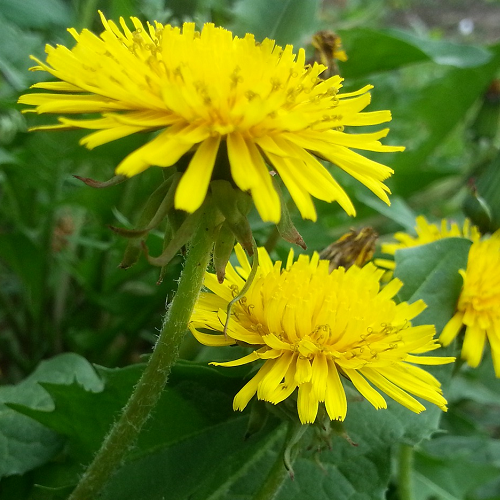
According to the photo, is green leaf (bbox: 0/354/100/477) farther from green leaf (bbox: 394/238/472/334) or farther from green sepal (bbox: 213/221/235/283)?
green leaf (bbox: 394/238/472/334)

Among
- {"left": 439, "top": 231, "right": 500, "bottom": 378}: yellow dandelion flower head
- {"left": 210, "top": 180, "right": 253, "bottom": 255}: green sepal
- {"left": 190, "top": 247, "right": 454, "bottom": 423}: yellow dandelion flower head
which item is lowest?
{"left": 190, "top": 247, "right": 454, "bottom": 423}: yellow dandelion flower head

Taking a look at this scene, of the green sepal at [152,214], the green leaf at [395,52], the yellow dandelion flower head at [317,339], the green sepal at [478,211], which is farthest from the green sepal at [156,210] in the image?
the green leaf at [395,52]

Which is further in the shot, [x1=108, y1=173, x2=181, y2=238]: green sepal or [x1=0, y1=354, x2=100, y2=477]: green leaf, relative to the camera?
[x1=0, y1=354, x2=100, y2=477]: green leaf

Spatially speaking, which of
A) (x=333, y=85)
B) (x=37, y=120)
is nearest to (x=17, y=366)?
(x=37, y=120)

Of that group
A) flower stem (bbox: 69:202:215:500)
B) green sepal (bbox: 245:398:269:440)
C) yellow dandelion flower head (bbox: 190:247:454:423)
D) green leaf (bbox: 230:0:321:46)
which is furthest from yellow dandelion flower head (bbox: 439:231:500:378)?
green leaf (bbox: 230:0:321:46)

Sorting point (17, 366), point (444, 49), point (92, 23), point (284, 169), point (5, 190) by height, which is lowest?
point (17, 366)

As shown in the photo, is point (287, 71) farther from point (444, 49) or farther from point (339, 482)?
point (444, 49)

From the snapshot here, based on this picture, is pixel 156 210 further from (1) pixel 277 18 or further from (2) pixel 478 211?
(1) pixel 277 18

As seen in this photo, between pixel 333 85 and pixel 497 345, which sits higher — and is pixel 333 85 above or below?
above
